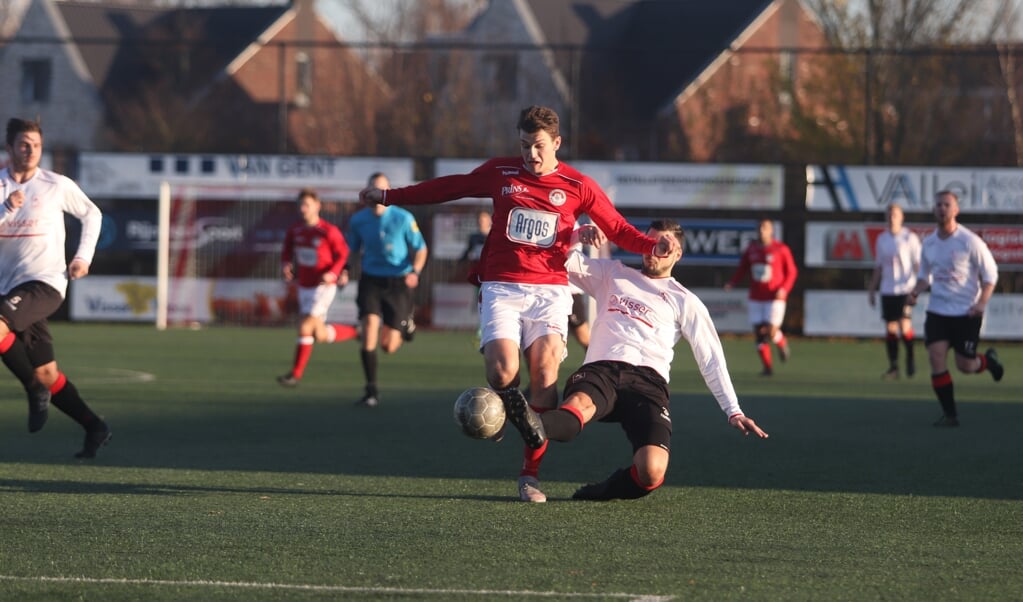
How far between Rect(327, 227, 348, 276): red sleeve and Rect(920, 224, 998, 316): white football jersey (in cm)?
581

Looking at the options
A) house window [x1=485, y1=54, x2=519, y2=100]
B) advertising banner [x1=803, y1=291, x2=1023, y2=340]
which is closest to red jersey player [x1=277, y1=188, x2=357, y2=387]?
advertising banner [x1=803, y1=291, x2=1023, y2=340]

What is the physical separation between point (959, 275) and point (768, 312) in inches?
256

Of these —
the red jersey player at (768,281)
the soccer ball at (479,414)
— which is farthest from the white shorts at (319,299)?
the soccer ball at (479,414)

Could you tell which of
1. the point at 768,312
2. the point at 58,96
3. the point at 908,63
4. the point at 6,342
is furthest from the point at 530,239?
the point at 58,96

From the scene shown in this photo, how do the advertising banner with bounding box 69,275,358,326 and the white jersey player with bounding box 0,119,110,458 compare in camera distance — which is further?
the advertising banner with bounding box 69,275,358,326

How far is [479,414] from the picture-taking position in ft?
21.8

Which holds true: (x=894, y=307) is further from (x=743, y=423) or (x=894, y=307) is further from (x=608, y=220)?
(x=743, y=423)

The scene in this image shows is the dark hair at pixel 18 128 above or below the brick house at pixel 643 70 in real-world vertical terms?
below

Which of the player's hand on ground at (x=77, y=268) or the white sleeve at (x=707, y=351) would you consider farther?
the player's hand on ground at (x=77, y=268)

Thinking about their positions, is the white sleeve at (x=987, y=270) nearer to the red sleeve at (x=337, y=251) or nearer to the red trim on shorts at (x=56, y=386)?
the red sleeve at (x=337, y=251)

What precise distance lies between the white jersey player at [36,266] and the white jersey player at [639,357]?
127 inches

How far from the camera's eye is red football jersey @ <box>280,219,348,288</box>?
50.3 ft

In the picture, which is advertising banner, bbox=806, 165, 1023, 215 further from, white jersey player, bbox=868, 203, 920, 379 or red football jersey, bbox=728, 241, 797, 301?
red football jersey, bbox=728, 241, 797, 301

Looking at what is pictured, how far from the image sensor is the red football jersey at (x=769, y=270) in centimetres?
1900
